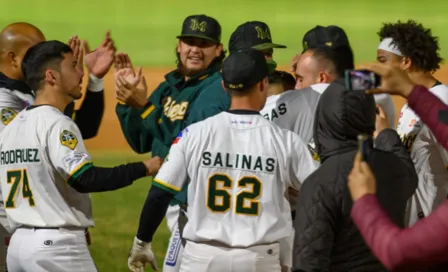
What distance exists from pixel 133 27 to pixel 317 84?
394 inches

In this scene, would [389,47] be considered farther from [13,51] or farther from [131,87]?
[13,51]

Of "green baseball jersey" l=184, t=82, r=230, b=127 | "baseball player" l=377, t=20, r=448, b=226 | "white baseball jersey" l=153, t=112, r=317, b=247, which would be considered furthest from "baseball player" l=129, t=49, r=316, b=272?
"baseball player" l=377, t=20, r=448, b=226

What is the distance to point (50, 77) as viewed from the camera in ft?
14.7

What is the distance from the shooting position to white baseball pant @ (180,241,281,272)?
3.84m

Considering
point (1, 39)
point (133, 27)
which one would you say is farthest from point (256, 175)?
point (133, 27)

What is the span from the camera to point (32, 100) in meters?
5.43

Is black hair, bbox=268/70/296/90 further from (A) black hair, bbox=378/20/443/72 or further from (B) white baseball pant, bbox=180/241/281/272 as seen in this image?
(B) white baseball pant, bbox=180/241/281/272

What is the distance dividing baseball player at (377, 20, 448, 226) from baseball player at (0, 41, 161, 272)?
155cm

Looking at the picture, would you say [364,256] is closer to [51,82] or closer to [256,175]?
[256,175]

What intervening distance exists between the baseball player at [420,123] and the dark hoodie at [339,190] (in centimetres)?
174

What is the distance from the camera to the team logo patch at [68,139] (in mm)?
4285

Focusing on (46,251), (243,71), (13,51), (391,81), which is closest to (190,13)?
(13,51)

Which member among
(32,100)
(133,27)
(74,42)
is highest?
(74,42)

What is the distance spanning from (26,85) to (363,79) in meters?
3.21
